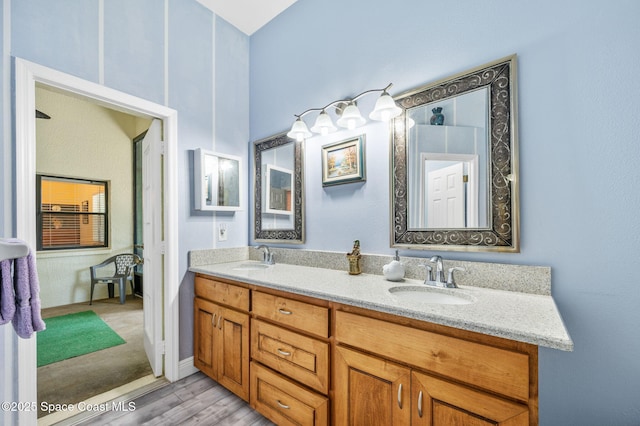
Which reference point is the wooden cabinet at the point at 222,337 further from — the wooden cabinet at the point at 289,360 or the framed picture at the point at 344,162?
the framed picture at the point at 344,162

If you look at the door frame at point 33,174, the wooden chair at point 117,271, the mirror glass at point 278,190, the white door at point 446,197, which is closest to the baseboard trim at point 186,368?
the door frame at point 33,174

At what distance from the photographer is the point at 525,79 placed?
131cm

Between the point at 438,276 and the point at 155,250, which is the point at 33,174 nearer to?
the point at 155,250

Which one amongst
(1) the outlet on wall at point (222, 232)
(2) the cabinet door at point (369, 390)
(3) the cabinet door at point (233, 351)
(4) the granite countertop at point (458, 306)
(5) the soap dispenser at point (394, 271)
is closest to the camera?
(4) the granite countertop at point (458, 306)

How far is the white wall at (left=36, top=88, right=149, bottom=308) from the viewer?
3727 millimetres

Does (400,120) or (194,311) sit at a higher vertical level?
(400,120)

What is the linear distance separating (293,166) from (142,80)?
124 centimetres

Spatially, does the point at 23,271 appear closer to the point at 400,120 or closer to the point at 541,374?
the point at 400,120

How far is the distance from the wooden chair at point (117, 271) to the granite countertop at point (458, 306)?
3284 mm

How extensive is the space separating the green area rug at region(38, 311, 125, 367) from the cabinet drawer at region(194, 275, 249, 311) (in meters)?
1.43

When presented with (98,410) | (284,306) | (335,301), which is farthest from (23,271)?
(98,410)

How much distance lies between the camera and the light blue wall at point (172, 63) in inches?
60.7

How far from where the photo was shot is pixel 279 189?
2381 mm

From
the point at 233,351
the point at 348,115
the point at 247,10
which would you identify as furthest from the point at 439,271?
the point at 247,10
